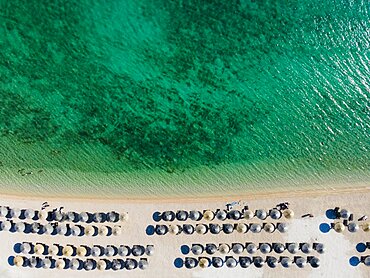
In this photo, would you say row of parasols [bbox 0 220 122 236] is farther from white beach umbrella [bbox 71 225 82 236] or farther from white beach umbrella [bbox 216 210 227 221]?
white beach umbrella [bbox 216 210 227 221]

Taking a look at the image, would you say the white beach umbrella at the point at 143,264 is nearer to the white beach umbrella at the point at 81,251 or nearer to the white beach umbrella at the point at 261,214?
the white beach umbrella at the point at 81,251

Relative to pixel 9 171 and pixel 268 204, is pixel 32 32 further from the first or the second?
pixel 268 204

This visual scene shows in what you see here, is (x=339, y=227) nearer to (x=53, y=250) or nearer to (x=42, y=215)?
(x=53, y=250)

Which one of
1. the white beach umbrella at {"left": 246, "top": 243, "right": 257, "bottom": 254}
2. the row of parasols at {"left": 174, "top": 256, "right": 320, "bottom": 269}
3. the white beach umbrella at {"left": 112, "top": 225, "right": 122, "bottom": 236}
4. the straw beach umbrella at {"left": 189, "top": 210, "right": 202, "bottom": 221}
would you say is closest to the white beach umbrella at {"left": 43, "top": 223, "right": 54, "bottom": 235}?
the white beach umbrella at {"left": 112, "top": 225, "right": 122, "bottom": 236}

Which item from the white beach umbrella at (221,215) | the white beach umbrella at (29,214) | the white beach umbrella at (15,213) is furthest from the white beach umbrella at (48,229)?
the white beach umbrella at (221,215)

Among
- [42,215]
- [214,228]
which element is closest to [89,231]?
[42,215]

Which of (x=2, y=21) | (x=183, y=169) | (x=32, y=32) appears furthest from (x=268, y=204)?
(x=2, y=21)
